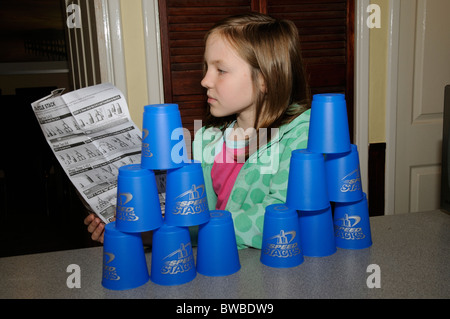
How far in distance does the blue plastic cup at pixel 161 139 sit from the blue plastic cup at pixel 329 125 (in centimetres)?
28

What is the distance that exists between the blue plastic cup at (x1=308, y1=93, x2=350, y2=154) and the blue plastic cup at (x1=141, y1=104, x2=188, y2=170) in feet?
0.93

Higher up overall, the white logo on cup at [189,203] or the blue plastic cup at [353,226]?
the white logo on cup at [189,203]

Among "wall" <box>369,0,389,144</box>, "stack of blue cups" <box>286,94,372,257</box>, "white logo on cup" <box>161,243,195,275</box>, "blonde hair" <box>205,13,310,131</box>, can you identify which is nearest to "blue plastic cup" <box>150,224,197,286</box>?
"white logo on cup" <box>161,243,195,275</box>

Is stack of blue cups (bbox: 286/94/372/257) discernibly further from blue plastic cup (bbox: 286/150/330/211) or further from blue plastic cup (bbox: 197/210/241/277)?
blue plastic cup (bbox: 197/210/241/277)

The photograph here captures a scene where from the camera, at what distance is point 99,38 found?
1918 mm

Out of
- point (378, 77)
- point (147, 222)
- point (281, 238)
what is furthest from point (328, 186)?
point (378, 77)

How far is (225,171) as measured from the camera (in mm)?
1332

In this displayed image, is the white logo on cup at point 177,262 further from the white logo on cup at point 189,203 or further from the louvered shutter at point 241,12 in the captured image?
the louvered shutter at point 241,12

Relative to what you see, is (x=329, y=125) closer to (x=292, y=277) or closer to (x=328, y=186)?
(x=328, y=186)

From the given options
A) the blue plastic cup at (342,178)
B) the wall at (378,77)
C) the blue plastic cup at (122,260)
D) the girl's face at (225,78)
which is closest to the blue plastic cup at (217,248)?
the blue plastic cup at (122,260)

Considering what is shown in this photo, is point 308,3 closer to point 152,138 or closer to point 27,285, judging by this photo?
point 152,138

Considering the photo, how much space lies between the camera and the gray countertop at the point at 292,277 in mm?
825
